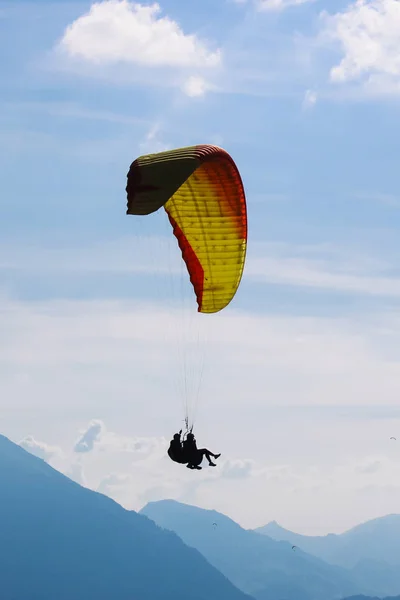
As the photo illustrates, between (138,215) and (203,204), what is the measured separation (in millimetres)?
4840

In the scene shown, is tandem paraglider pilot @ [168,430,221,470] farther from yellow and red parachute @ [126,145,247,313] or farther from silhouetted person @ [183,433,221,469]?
yellow and red parachute @ [126,145,247,313]

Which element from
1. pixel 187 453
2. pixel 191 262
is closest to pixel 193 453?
pixel 187 453

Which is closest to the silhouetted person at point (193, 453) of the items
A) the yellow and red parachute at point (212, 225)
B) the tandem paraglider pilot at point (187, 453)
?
the tandem paraglider pilot at point (187, 453)

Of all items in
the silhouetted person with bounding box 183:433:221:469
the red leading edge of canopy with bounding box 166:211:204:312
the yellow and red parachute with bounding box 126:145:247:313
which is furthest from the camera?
the red leading edge of canopy with bounding box 166:211:204:312

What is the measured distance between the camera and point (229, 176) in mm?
29672

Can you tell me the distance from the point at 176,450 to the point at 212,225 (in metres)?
7.19

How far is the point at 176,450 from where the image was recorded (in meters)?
27.8

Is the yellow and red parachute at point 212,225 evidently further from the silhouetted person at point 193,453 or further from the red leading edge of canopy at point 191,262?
the silhouetted person at point 193,453

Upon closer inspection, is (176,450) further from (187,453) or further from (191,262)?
(191,262)

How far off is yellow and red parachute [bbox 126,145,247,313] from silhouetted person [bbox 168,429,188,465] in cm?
539

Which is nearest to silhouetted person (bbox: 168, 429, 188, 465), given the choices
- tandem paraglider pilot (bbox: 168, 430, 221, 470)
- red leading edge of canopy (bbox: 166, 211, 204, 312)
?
tandem paraglider pilot (bbox: 168, 430, 221, 470)

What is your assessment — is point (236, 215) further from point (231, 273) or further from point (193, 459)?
point (193, 459)

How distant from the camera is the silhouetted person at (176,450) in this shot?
90.9ft

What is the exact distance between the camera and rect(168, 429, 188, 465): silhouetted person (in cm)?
2772
